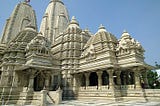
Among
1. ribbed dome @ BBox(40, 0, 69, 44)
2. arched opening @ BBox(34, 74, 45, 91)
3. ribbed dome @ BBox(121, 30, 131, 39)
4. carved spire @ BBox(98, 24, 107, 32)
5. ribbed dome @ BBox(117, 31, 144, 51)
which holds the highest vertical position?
ribbed dome @ BBox(40, 0, 69, 44)

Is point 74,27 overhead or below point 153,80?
overhead

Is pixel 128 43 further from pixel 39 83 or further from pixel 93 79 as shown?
pixel 39 83

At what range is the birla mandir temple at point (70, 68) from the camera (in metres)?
18.1

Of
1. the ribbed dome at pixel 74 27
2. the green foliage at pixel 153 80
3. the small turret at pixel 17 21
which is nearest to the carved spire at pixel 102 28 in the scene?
the ribbed dome at pixel 74 27

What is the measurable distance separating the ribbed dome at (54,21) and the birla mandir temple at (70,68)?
805 cm

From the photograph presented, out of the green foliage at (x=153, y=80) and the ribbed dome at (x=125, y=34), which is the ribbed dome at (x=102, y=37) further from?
the green foliage at (x=153, y=80)

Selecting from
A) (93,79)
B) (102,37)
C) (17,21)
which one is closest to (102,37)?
(102,37)

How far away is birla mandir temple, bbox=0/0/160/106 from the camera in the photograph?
1814 cm

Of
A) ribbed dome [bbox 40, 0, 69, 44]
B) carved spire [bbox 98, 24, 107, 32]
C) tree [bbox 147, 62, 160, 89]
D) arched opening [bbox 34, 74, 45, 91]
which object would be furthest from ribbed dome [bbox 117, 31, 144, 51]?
ribbed dome [bbox 40, 0, 69, 44]

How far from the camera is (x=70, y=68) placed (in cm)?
2534

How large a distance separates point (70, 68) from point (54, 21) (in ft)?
64.5

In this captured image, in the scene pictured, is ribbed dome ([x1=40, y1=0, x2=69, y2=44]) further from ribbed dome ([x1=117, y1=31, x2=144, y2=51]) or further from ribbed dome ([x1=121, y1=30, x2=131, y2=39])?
ribbed dome ([x1=117, y1=31, x2=144, y2=51])

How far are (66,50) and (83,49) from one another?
3313 millimetres

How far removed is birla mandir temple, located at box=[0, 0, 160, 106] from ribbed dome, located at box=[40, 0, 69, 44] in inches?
317
